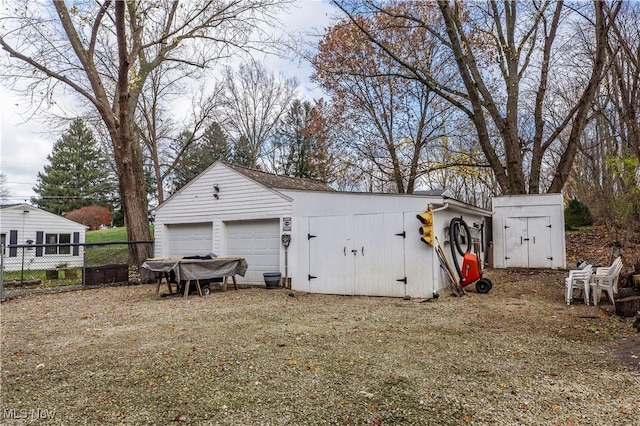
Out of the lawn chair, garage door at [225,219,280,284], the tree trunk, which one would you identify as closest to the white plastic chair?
the lawn chair

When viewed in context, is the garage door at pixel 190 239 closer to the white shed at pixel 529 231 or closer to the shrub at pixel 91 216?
the white shed at pixel 529 231

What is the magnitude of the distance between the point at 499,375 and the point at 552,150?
20459 millimetres

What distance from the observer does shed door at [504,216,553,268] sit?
35.6 ft

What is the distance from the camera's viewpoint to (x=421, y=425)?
258 centimetres

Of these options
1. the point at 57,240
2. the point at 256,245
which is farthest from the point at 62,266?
the point at 256,245

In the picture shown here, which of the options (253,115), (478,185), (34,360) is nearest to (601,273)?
(34,360)

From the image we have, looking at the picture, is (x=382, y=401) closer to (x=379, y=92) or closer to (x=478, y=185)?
(x=379, y=92)

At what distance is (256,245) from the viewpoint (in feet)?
35.2

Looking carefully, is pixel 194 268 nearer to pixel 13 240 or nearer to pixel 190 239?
pixel 190 239

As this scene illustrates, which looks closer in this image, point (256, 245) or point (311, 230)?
point (311, 230)

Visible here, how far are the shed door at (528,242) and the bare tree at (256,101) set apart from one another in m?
17.5

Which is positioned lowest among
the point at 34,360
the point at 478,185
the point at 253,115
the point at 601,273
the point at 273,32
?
the point at 34,360

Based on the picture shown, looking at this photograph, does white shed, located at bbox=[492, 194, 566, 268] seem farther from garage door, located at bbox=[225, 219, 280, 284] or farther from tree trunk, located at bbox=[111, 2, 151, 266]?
tree trunk, located at bbox=[111, 2, 151, 266]

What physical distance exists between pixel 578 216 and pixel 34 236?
80.4ft
